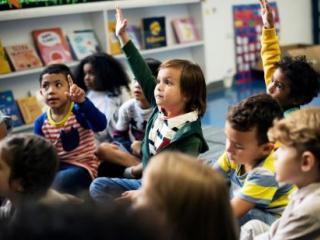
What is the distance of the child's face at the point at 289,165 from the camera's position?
112 centimetres

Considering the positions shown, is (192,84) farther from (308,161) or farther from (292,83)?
(308,161)

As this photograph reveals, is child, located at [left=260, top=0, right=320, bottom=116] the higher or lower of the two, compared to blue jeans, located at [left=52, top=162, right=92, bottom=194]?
higher

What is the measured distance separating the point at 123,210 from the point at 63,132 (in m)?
1.74

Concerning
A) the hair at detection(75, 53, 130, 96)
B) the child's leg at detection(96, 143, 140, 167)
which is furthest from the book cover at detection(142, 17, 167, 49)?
the child's leg at detection(96, 143, 140, 167)

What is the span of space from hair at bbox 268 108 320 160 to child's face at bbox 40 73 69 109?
1.23 m

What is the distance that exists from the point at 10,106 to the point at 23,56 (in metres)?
0.43

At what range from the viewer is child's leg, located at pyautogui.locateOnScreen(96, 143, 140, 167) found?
2.46m

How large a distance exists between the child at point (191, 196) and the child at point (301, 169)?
41 centimetres

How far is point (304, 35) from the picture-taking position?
6.54 metres

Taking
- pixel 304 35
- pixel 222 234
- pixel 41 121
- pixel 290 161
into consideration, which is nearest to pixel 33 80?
pixel 41 121

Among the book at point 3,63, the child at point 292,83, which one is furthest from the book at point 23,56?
the child at point 292,83

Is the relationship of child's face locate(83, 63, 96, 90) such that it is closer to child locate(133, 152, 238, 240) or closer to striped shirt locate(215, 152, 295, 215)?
striped shirt locate(215, 152, 295, 215)

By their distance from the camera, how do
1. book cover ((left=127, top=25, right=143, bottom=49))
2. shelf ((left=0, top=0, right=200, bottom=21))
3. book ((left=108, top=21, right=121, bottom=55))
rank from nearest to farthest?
shelf ((left=0, top=0, right=200, bottom=21)), book ((left=108, top=21, right=121, bottom=55)), book cover ((left=127, top=25, right=143, bottom=49))

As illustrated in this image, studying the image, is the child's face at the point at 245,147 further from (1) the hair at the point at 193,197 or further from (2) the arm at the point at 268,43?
(2) the arm at the point at 268,43
